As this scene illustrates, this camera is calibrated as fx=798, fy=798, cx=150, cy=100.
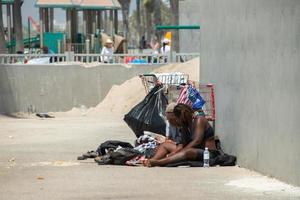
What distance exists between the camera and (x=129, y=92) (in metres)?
22.0

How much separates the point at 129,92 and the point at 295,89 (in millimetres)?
13409

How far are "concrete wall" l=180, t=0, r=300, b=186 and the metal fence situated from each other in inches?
428

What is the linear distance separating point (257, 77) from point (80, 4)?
28.8 meters

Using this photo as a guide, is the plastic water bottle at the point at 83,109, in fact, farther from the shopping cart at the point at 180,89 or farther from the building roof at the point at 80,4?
the building roof at the point at 80,4

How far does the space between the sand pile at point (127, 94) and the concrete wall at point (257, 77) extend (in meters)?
8.85

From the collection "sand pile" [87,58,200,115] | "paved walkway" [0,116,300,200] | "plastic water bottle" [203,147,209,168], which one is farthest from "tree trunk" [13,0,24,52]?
"plastic water bottle" [203,147,209,168]

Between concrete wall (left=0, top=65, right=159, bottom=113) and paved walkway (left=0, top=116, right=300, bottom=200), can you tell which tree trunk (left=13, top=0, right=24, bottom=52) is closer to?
concrete wall (left=0, top=65, right=159, bottom=113)

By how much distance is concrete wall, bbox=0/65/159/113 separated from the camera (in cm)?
2259

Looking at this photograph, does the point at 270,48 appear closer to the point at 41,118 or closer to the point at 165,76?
the point at 165,76

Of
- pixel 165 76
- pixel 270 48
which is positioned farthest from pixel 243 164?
pixel 165 76

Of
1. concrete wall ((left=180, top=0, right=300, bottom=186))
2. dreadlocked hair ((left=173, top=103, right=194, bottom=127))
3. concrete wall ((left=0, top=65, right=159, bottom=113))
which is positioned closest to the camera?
concrete wall ((left=180, top=0, right=300, bottom=186))

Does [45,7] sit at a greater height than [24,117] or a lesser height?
greater

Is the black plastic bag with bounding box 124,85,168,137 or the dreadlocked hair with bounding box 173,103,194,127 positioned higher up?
the dreadlocked hair with bounding box 173,103,194,127

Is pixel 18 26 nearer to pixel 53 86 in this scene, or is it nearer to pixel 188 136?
pixel 53 86
